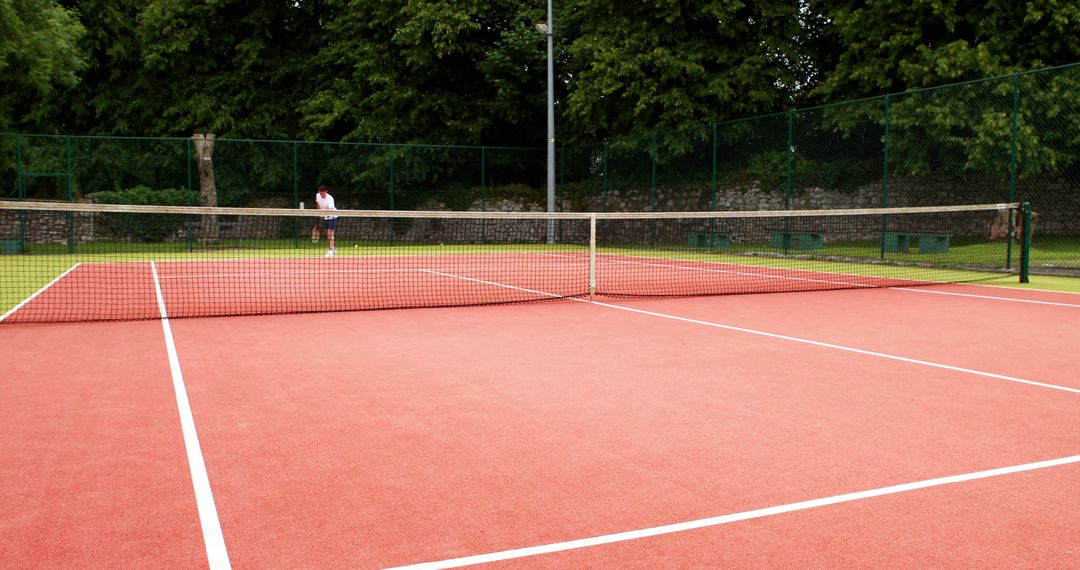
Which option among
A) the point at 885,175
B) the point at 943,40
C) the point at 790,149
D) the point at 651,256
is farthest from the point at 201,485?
the point at 943,40

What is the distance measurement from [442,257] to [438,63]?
41.9 ft

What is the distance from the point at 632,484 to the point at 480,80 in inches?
1146

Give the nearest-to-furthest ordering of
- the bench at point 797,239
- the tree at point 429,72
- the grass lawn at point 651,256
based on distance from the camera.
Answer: the grass lawn at point 651,256, the bench at point 797,239, the tree at point 429,72

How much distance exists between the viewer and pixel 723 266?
55.2ft

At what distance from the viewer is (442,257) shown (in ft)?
63.9

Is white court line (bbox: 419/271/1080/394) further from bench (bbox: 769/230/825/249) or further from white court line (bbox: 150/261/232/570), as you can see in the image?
bench (bbox: 769/230/825/249)

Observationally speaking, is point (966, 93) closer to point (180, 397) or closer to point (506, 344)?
point (506, 344)

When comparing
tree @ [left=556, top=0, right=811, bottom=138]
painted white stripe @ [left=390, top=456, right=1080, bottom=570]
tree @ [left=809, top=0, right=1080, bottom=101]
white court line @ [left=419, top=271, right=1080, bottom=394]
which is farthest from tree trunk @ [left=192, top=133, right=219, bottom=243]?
painted white stripe @ [left=390, top=456, right=1080, bottom=570]

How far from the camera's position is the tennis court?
293cm

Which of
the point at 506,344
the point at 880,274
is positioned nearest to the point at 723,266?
the point at 880,274

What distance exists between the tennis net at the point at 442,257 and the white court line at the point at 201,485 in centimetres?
424

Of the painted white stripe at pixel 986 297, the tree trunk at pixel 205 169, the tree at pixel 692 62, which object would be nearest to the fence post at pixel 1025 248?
the painted white stripe at pixel 986 297

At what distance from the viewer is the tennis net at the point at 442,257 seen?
424 inches

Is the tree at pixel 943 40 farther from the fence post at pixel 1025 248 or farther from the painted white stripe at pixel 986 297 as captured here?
the painted white stripe at pixel 986 297
